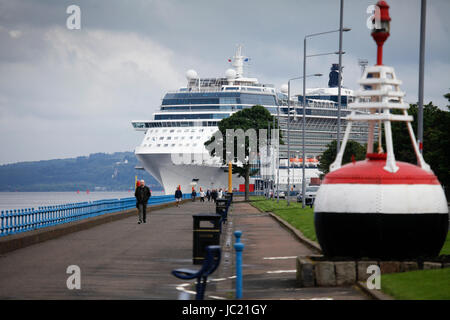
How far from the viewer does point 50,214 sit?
27719 mm

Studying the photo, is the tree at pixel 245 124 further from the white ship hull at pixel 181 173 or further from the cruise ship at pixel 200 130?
the white ship hull at pixel 181 173

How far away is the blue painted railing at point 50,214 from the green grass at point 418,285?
11998 millimetres

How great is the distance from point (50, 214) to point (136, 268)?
11.9 metres

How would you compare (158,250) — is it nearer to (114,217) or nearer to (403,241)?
(403,241)

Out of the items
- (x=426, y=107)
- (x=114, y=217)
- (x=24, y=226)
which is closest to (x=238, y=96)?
(x=426, y=107)

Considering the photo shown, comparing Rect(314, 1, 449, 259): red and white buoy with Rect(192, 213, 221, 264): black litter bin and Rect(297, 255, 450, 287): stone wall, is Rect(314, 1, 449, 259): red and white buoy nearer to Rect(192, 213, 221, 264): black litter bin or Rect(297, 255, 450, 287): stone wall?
Rect(297, 255, 450, 287): stone wall

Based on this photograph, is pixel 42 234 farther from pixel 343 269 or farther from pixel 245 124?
pixel 245 124

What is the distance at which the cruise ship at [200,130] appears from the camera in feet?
363

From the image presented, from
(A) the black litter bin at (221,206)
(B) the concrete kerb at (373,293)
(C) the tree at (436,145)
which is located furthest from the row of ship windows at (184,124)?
(B) the concrete kerb at (373,293)

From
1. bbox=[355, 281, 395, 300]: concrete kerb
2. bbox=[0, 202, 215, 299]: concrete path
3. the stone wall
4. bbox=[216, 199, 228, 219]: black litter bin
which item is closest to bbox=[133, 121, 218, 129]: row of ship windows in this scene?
bbox=[216, 199, 228, 219]: black litter bin

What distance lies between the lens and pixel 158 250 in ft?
69.5

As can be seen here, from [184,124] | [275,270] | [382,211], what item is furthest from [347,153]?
[382,211]
